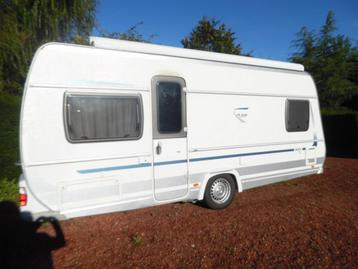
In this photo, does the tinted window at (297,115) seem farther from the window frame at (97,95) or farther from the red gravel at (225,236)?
the window frame at (97,95)

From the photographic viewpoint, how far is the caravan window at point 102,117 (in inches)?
142

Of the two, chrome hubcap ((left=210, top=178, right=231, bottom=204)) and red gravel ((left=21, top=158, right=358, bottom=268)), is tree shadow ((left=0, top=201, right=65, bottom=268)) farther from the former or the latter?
chrome hubcap ((left=210, top=178, right=231, bottom=204))

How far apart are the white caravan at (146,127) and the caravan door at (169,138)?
2cm

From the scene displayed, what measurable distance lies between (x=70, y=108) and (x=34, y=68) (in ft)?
2.18

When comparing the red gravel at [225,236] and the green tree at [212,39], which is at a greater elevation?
the green tree at [212,39]

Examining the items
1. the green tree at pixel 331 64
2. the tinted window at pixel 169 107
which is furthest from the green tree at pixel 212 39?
the tinted window at pixel 169 107

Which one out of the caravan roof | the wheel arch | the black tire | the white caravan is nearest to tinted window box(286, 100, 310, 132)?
the white caravan

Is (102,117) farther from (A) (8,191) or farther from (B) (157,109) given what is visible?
(A) (8,191)

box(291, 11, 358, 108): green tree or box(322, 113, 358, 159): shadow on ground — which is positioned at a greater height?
box(291, 11, 358, 108): green tree

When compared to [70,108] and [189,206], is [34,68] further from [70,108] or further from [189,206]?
[189,206]

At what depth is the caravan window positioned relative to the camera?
3.62 m

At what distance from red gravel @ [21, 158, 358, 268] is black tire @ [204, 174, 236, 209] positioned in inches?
6.5

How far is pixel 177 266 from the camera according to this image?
3.35 m

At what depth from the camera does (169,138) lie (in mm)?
4312
